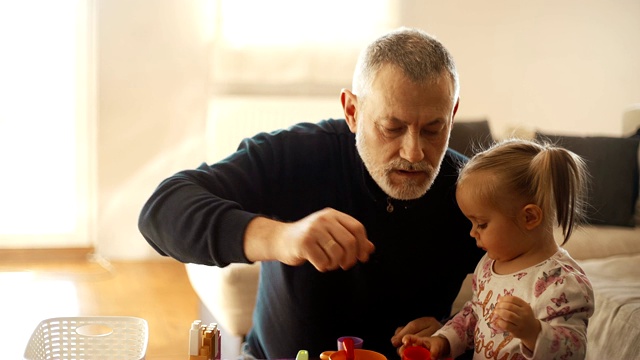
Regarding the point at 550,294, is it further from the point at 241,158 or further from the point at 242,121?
the point at 242,121

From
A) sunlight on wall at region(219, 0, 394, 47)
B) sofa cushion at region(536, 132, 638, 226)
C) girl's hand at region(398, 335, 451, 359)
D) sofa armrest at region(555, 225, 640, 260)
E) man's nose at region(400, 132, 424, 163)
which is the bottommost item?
sofa armrest at region(555, 225, 640, 260)

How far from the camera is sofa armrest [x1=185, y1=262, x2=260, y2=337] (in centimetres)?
301

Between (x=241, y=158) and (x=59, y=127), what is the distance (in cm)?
309

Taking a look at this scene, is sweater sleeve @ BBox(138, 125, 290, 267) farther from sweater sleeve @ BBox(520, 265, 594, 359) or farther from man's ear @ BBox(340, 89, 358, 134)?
sweater sleeve @ BBox(520, 265, 594, 359)

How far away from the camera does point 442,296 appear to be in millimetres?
1830

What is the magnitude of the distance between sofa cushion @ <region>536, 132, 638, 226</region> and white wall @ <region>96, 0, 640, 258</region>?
0.85 metres

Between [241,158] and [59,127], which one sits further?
[59,127]

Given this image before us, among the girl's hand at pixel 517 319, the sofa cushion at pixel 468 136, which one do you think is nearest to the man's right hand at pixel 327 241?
the girl's hand at pixel 517 319

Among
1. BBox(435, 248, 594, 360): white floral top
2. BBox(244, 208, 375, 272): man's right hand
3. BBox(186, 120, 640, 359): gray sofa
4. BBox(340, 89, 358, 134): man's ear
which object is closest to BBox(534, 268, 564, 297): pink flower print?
BBox(435, 248, 594, 360): white floral top

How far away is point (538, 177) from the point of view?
1.55m

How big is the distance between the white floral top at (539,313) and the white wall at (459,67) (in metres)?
3.17

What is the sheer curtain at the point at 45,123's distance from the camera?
14.8 feet

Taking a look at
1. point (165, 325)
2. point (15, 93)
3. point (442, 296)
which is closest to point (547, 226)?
point (442, 296)

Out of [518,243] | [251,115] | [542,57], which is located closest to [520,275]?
[518,243]
